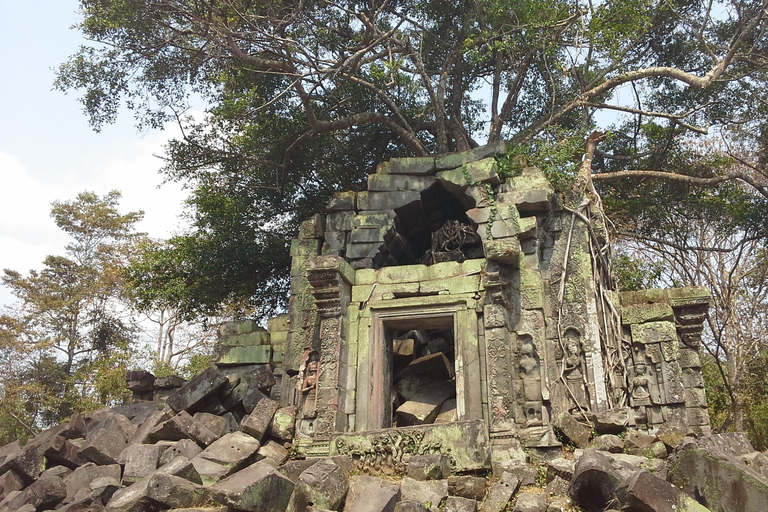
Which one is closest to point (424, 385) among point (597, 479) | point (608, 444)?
point (608, 444)

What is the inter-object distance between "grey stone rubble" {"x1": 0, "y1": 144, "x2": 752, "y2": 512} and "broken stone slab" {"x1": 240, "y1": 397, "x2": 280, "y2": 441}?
2 cm

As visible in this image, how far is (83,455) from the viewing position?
341 inches

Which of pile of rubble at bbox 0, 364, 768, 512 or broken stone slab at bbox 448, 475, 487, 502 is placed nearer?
pile of rubble at bbox 0, 364, 768, 512

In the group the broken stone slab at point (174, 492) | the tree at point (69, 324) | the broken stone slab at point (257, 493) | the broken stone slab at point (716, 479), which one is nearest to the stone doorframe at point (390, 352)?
the broken stone slab at point (174, 492)

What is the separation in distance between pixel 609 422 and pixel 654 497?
3115 mm

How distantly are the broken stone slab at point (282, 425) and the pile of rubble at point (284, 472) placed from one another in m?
0.02

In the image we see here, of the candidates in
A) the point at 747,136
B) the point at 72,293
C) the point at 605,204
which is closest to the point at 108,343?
the point at 72,293

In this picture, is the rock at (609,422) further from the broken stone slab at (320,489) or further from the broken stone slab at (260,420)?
the broken stone slab at (260,420)

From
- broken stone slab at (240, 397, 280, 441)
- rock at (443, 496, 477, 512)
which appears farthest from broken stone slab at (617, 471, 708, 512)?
broken stone slab at (240, 397, 280, 441)

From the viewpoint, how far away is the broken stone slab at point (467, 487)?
6422 millimetres

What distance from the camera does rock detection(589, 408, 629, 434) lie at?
8.03 meters

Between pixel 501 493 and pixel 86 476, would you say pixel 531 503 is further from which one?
pixel 86 476

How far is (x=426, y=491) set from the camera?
6234 millimetres

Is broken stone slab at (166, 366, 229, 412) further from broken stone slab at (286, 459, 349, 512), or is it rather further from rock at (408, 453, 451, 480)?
rock at (408, 453, 451, 480)
